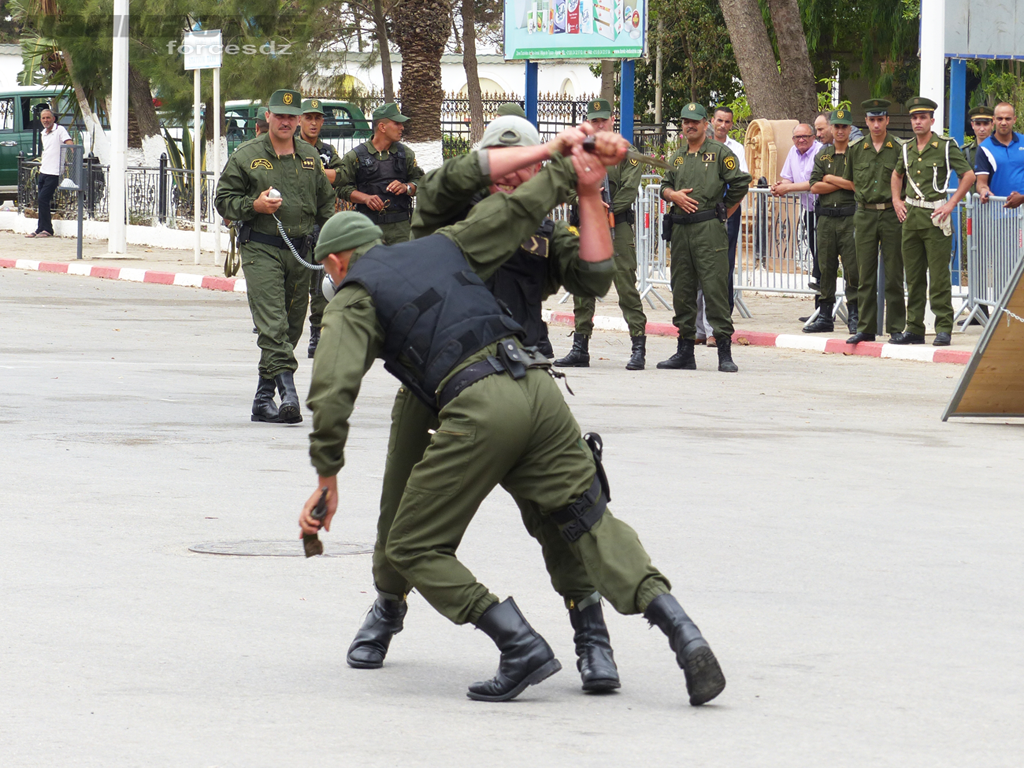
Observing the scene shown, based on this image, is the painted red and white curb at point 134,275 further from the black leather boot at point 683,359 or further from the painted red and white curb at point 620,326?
the black leather boot at point 683,359

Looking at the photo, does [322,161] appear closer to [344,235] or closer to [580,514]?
[344,235]

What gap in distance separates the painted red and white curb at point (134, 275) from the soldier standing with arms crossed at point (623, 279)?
26.7 ft

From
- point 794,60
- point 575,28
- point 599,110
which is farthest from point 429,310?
point 794,60

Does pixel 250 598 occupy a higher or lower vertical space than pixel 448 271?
lower

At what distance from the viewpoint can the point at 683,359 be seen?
563 inches

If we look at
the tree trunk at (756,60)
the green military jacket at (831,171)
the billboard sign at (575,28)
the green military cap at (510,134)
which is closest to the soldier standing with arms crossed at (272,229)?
the green military cap at (510,134)

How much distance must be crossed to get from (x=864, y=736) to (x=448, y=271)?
5.58ft

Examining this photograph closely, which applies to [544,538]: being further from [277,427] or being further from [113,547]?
[277,427]

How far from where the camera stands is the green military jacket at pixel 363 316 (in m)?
4.83

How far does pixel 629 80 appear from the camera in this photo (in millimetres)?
22906

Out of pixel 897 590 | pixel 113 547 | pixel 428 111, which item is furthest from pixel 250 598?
pixel 428 111

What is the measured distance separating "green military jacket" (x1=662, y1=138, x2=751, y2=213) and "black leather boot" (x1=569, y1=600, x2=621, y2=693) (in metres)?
8.62

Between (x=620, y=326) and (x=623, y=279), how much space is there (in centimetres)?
429

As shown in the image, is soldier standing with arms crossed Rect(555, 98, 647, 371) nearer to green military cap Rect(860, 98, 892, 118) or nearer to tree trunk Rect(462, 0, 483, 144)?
green military cap Rect(860, 98, 892, 118)
